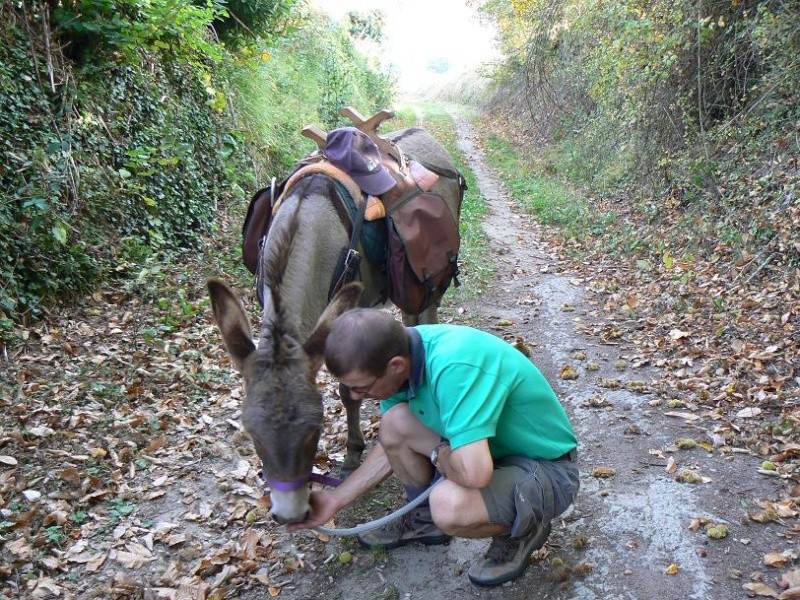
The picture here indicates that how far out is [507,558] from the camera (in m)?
3.05

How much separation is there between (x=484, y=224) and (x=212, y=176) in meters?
4.59

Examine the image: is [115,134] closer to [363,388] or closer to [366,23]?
[363,388]

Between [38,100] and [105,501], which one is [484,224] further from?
[105,501]

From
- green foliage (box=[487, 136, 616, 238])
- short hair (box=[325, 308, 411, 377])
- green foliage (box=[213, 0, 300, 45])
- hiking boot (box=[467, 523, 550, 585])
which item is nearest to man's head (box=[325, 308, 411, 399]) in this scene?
short hair (box=[325, 308, 411, 377])

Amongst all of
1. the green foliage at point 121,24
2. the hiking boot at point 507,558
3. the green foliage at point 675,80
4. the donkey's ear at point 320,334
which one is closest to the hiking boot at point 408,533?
the hiking boot at point 507,558

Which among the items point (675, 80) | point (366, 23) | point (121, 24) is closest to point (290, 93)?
point (121, 24)

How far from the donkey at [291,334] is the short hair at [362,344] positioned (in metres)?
0.41

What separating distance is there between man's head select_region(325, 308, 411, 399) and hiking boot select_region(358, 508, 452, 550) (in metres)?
1.21

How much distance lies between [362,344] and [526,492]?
1.05m

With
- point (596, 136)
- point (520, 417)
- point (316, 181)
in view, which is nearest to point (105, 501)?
point (316, 181)

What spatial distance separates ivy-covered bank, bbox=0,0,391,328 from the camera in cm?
570

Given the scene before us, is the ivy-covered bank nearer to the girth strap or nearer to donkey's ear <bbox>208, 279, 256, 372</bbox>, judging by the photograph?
donkey's ear <bbox>208, 279, 256, 372</bbox>

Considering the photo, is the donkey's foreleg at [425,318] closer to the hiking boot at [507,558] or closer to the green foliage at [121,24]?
the hiking boot at [507,558]

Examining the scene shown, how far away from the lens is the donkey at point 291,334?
9.13 feet
